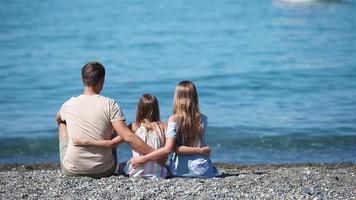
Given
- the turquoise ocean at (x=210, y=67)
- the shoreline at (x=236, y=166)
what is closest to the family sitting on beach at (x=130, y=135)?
the shoreline at (x=236, y=166)

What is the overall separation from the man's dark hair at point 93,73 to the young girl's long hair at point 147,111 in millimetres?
472

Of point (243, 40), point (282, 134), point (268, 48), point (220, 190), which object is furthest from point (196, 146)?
point (243, 40)

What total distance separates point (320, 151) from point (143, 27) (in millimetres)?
23424

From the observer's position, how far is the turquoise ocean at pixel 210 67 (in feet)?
41.2

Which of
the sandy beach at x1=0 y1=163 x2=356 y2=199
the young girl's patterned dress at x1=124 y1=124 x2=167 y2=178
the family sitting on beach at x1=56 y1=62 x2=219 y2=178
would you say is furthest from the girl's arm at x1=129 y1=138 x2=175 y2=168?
the sandy beach at x1=0 y1=163 x2=356 y2=199

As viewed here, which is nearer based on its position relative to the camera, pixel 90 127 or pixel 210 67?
pixel 90 127

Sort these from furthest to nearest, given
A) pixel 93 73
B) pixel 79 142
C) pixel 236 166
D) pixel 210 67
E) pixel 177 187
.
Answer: pixel 210 67, pixel 236 166, pixel 79 142, pixel 93 73, pixel 177 187

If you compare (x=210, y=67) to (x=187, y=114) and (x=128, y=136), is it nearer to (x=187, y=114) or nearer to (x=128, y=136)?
(x=187, y=114)

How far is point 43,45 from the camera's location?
96.2 ft

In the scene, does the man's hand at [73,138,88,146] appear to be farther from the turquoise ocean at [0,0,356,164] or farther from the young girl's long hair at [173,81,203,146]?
the turquoise ocean at [0,0,356,164]

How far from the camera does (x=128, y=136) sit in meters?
7.13

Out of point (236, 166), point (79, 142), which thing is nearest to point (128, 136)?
point (79, 142)

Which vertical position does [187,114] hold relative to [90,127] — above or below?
above

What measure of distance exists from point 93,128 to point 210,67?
661 inches
